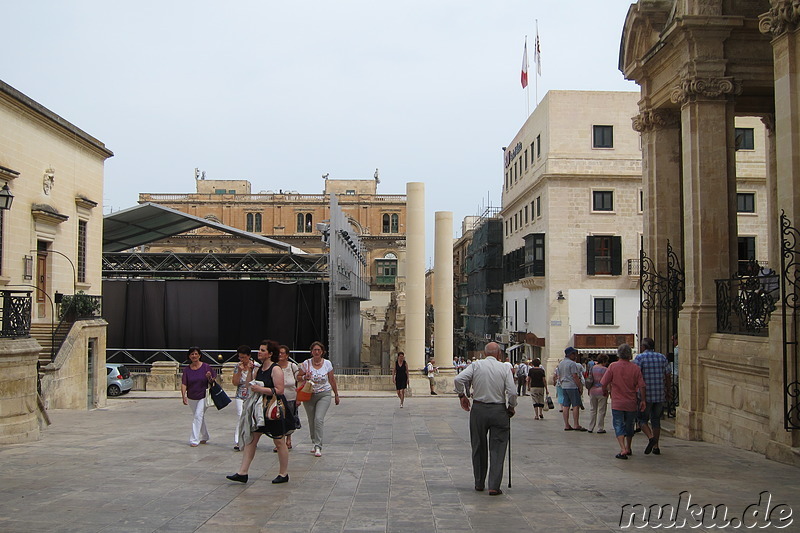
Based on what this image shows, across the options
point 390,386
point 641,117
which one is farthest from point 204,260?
point 641,117

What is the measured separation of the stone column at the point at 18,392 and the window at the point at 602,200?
3060 centimetres

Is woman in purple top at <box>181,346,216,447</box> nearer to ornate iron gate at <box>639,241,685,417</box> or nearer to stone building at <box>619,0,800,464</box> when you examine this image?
stone building at <box>619,0,800,464</box>

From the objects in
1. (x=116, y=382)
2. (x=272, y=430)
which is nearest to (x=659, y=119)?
(x=272, y=430)

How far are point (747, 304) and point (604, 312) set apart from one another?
2705cm

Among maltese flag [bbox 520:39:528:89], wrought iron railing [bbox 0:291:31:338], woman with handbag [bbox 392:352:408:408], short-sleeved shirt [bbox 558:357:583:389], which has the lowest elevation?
woman with handbag [bbox 392:352:408:408]

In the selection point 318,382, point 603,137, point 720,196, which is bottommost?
point 318,382

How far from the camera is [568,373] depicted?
14.3 m

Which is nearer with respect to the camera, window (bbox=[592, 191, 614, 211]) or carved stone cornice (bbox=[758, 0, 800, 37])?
carved stone cornice (bbox=[758, 0, 800, 37])

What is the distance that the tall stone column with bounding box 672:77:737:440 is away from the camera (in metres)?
12.4

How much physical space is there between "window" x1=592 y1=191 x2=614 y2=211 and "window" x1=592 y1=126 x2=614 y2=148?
2.49 meters

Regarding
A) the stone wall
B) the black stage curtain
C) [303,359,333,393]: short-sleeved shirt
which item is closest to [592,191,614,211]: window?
the black stage curtain

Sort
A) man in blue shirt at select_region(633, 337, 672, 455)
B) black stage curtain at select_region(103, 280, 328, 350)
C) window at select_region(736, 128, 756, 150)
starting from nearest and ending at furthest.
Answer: man in blue shirt at select_region(633, 337, 672, 455), black stage curtain at select_region(103, 280, 328, 350), window at select_region(736, 128, 756, 150)

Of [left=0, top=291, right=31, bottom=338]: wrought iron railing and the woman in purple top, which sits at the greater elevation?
[left=0, top=291, right=31, bottom=338]: wrought iron railing

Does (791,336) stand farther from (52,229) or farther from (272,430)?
(52,229)
